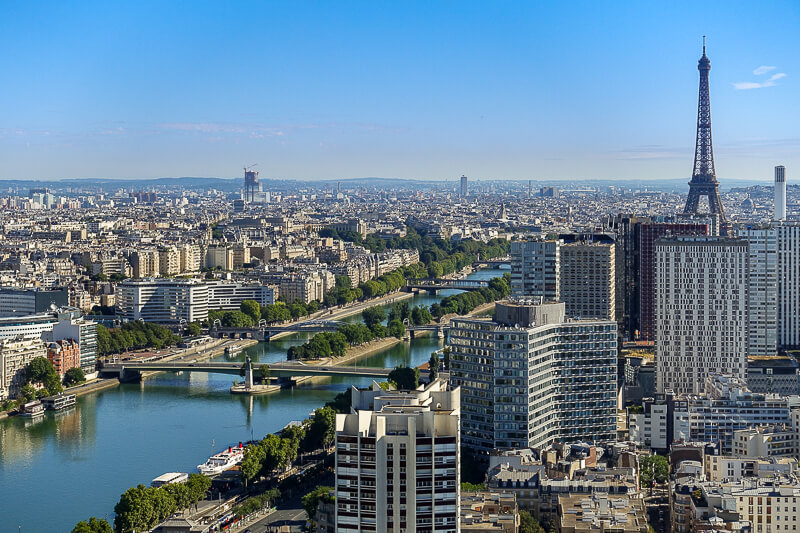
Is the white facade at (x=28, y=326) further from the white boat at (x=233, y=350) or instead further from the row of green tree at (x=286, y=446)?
the row of green tree at (x=286, y=446)

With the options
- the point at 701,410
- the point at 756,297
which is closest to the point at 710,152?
the point at 756,297

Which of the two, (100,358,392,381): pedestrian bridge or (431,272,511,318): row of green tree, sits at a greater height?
(431,272,511,318): row of green tree

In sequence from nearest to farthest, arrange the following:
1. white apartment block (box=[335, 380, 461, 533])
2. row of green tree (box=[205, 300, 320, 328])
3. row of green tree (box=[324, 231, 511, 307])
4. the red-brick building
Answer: white apartment block (box=[335, 380, 461, 533]) → the red-brick building → row of green tree (box=[205, 300, 320, 328]) → row of green tree (box=[324, 231, 511, 307])

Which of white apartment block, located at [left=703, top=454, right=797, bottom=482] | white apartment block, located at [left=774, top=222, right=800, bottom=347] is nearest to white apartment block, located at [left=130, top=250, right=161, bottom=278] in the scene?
white apartment block, located at [left=774, top=222, right=800, bottom=347]

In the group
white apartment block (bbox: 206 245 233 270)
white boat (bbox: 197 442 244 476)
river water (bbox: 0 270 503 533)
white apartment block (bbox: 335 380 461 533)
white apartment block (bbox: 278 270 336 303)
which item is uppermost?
white apartment block (bbox: 335 380 461 533)

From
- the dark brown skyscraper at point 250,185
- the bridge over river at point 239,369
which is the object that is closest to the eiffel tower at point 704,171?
the bridge over river at point 239,369

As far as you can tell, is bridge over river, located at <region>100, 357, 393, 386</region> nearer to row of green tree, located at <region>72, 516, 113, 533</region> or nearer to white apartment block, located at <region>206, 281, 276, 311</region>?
white apartment block, located at <region>206, 281, 276, 311</region>
